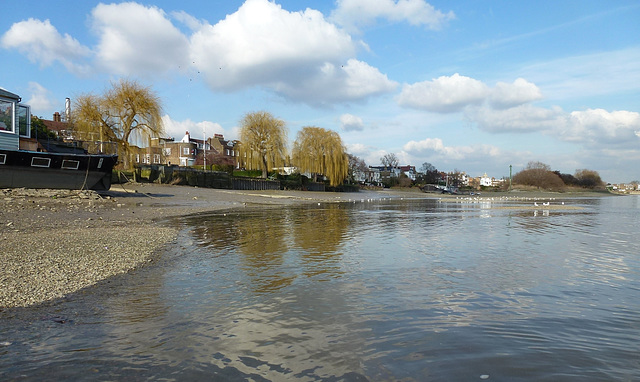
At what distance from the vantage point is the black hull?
19875 millimetres

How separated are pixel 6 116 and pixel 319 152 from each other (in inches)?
1949

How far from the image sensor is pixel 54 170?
21.4 m

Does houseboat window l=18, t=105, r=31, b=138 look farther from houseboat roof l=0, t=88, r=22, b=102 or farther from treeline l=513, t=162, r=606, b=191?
treeline l=513, t=162, r=606, b=191

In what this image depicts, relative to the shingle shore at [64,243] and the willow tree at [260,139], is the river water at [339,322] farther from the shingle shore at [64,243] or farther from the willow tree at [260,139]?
the willow tree at [260,139]

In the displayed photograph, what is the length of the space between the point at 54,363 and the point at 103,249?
5.80 m

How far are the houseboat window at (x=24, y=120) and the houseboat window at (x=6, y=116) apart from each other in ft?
1.52

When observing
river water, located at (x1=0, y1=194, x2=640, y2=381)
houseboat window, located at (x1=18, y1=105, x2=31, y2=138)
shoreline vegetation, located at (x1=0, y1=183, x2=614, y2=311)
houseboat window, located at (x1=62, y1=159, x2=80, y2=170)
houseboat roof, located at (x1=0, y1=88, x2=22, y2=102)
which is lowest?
river water, located at (x1=0, y1=194, x2=640, y2=381)

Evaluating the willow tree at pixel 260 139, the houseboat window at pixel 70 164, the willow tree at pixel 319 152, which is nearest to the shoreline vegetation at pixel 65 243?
the houseboat window at pixel 70 164

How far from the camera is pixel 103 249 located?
30.1 feet

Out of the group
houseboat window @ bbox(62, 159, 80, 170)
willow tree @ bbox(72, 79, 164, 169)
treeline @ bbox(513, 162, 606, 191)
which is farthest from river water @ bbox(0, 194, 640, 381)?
treeline @ bbox(513, 162, 606, 191)

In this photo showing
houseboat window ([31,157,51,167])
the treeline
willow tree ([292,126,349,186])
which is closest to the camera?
houseboat window ([31,157,51,167])

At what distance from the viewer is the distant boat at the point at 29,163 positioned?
1983cm

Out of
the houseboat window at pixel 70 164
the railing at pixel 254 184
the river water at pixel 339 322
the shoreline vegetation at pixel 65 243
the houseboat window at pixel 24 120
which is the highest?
the houseboat window at pixel 24 120

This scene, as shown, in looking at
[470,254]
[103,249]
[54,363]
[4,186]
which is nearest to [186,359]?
[54,363]
